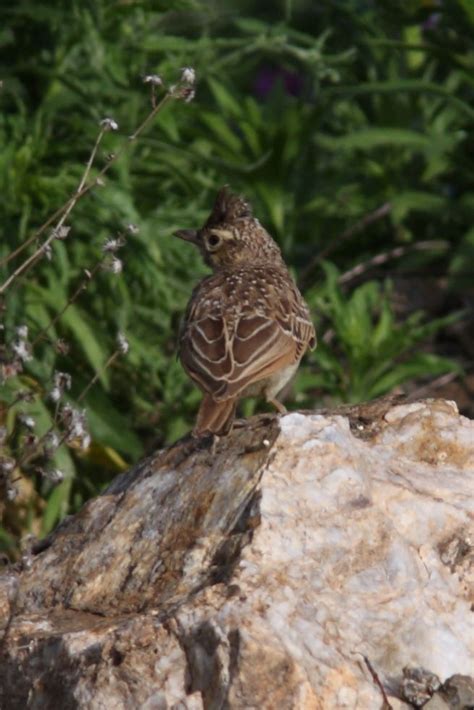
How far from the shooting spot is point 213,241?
684 centimetres

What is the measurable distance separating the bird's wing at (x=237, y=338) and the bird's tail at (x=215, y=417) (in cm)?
5

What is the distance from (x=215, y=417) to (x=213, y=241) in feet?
5.96

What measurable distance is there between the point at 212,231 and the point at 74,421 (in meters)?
2.08

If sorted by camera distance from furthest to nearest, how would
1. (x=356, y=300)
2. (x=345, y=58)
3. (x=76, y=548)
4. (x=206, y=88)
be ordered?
(x=206, y=88) → (x=345, y=58) → (x=356, y=300) → (x=76, y=548)

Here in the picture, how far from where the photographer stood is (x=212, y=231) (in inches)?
267

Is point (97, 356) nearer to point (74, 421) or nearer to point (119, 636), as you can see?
point (74, 421)

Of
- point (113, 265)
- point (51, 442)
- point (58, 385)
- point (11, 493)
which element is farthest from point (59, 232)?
point (11, 493)

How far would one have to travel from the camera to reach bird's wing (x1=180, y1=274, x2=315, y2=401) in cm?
563

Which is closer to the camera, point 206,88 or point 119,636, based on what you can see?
point 119,636

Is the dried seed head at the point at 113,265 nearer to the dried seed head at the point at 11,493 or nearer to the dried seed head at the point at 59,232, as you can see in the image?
the dried seed head at the point at 59,232

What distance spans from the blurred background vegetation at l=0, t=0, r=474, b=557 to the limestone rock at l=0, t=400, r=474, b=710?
1.23 metres

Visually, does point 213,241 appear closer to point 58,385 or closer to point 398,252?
point 58,385

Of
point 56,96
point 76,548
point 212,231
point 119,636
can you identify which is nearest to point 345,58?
point 56,96

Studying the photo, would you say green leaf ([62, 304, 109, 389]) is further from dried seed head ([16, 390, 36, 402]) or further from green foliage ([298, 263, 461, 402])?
dried seed head ([16, 390, 36, 402])
